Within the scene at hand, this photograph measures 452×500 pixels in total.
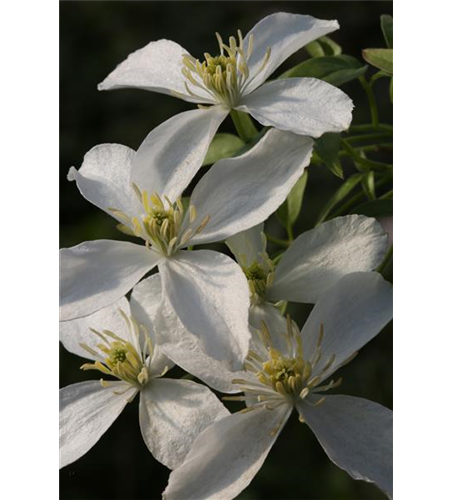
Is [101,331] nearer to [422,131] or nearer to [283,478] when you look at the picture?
[422,131]

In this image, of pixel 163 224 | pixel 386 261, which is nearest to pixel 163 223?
pixel 163 224

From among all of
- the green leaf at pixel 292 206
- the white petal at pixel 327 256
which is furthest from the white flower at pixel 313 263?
the green leaf at pixel 292 206

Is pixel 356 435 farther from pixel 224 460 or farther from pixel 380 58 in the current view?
pixel 380 58

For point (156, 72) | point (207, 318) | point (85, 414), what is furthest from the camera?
point (156, 72)

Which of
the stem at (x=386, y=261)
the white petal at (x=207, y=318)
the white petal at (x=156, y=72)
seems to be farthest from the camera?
the white petal at (x=156, y=72)

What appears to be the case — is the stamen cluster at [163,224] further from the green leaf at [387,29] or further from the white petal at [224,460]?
the green leaf at [387,29]

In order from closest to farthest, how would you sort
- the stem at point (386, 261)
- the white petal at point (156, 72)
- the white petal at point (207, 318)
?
the white petal at point (207, 318) → the stem at point (386, 261) → the white petal at point (156, 72)
